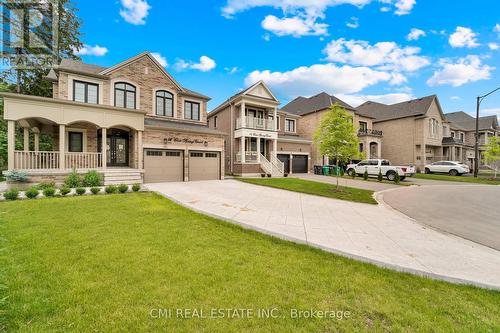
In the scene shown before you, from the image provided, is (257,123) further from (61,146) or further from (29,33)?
(29,33)

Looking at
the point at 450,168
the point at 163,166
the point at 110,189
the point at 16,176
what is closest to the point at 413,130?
the point at 450,168

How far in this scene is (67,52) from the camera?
86.7 ft

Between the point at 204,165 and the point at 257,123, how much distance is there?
24.8ft

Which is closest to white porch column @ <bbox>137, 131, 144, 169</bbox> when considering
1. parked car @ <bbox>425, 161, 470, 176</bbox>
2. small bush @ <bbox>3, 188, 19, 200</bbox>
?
small bush @ <bbox>3, 188, 19, 200</bbox>

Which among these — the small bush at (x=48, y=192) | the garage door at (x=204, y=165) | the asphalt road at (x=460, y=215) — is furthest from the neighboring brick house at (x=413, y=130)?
the small bush at (x=48, y=192)

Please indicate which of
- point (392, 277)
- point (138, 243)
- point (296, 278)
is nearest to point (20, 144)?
point (138, 243)

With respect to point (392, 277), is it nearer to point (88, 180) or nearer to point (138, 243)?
point (138, 243)

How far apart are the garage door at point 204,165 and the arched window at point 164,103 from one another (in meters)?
4.39

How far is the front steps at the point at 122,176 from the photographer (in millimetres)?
12367

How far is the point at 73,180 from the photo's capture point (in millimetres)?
11148

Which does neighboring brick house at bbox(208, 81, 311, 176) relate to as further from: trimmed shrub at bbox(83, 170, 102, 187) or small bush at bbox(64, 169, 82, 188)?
small bush at bbox(64, 169, 82, 188)

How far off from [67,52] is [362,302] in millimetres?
37224

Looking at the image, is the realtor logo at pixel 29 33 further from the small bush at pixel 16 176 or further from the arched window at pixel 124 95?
the small bush at pixel 16 176

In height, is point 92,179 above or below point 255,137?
below
